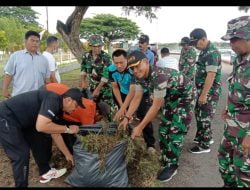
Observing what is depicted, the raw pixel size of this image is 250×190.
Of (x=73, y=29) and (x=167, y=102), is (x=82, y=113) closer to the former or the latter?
(x=167, y=102)

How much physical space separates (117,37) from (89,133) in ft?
110

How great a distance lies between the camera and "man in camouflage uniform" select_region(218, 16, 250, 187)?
2539 mm

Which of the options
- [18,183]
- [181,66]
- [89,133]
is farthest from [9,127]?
[181,66]

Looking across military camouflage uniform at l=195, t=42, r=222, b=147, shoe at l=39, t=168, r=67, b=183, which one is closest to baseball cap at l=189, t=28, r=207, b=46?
military camouflage uniform at l=195, t=42, r=222, b=147

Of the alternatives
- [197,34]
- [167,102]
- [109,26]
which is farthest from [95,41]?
[109,26]

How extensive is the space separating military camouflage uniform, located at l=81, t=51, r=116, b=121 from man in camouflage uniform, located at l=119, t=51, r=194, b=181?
4.48 feet

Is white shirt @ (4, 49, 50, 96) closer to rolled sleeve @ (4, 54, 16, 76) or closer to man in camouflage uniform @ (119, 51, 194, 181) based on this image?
rolled sleeve @ (4, 54, 16, 76)

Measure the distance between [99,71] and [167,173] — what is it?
6.76 ft

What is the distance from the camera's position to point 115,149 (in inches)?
122

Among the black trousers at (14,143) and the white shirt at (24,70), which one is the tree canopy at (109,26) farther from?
the black trousers at (14,143)

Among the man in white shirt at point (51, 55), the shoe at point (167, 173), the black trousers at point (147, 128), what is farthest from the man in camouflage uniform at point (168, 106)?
the man in white shirt at point (51, 55)

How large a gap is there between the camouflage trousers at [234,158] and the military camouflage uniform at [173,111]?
65cm

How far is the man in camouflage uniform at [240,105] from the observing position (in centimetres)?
254

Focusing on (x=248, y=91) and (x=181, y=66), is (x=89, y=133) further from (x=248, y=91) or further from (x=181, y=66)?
(x=181, y=66)
